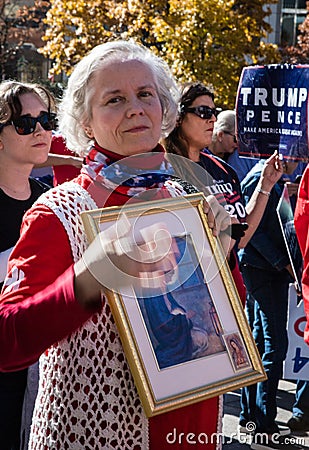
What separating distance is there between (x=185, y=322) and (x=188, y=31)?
13852 mm

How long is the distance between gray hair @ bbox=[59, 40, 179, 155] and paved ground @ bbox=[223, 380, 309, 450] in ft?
10.0

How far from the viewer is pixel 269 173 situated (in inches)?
159

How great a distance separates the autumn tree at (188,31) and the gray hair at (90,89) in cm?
1185

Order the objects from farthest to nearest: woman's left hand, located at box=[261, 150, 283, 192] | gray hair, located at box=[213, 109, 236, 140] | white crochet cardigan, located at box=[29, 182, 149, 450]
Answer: gray hair, located at box=[213, 109, 236, 140]
woman's left hand, located at box=[261, 150, 283, 192]
white crochet cardigan, located at box=[29, 182, 149, 450]

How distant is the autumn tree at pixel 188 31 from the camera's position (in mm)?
15047

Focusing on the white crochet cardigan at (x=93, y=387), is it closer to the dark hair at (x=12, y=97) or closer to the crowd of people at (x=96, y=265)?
the crowd of people at (x=96, y=265)

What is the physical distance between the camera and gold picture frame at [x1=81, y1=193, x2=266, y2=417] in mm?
1698

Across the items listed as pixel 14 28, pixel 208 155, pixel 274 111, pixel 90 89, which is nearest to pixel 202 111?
pixel 208 155

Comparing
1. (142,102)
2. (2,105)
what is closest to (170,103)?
(142,102)

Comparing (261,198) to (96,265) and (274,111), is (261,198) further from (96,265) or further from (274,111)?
(96,265)

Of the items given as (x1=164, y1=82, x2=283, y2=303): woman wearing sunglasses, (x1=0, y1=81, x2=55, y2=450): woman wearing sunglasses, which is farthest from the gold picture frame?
(x1=164, y1=82, x2=283, y2=303): woman wearing sunglasses

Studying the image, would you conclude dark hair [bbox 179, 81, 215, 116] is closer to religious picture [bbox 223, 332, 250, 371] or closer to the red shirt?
the red shirt

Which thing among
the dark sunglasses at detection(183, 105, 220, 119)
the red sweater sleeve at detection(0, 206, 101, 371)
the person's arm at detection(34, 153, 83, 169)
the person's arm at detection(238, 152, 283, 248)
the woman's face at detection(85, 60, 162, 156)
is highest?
the woman's face at detection(85, 60, 162, 156)

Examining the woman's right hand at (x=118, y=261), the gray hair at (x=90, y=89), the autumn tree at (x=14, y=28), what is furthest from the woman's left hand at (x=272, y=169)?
the autumn tree at (x=14, y=28)
